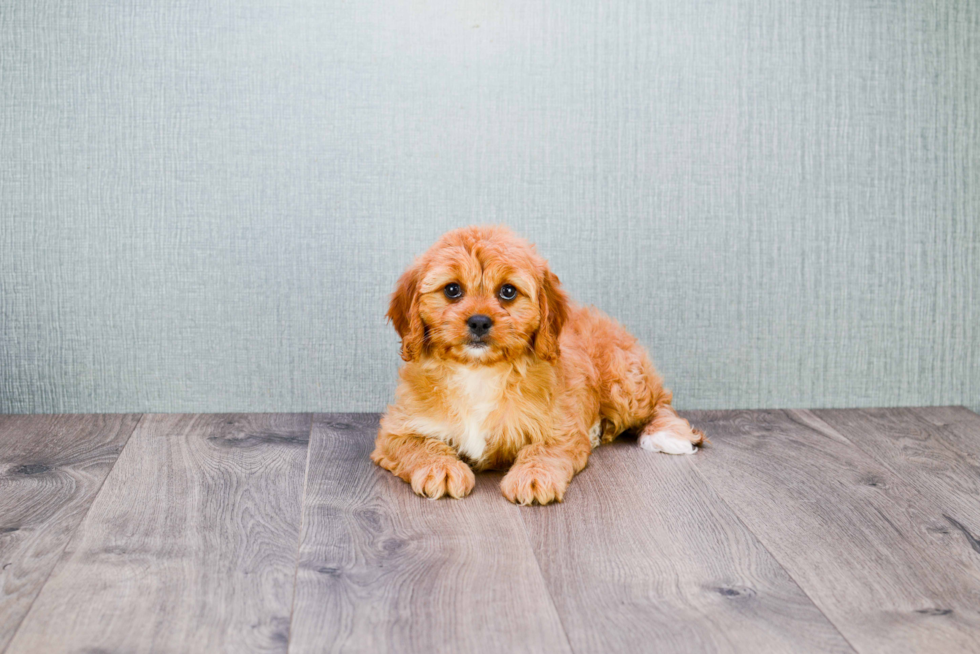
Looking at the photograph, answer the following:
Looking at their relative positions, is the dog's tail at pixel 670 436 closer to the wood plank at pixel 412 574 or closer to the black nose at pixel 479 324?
the wood plank at pixel 412 574

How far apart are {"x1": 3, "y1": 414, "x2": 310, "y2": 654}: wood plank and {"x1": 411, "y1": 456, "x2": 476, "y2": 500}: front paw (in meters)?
0.30

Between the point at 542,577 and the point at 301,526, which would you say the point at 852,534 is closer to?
the point at 542,577

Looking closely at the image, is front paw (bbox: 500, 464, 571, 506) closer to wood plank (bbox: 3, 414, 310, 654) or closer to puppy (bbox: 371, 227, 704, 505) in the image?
puppy (bbox: 371, 227, 704, 505)

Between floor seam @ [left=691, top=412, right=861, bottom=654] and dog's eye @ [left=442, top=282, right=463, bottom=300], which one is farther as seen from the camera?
dog's eye @ [left=442, top=282, right=463, bottom=300]

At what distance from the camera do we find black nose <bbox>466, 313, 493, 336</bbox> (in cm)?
208

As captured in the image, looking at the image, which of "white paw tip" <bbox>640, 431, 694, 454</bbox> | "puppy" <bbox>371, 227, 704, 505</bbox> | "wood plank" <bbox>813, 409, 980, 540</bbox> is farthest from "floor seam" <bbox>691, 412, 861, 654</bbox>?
"wood plank" <bbox>813, 409, 980, 540</bbox>

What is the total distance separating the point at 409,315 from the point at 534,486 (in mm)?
531

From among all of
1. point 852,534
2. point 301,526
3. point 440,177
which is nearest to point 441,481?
point 301,526

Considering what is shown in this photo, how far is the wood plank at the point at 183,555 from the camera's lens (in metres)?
1.47

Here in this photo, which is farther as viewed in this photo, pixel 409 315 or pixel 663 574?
pixel 409 315

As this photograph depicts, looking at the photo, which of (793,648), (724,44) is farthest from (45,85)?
(793,648)

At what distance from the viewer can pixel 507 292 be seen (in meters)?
2.16

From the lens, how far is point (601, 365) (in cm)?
258

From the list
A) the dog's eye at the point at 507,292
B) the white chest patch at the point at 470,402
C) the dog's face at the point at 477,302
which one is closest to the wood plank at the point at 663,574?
the white chest patch at the point at 470,402
